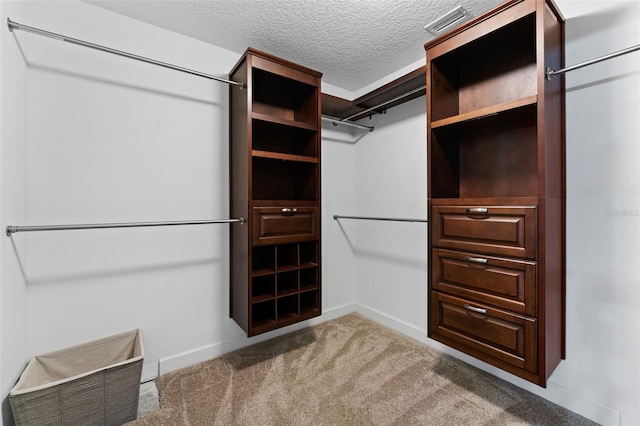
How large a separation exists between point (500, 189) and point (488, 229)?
1.35 ft

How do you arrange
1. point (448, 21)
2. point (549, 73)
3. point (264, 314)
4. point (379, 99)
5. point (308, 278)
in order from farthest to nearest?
point (379, 99) → point (308, 278) → point (264, 314) → point (448, 21) → point (549, 73)

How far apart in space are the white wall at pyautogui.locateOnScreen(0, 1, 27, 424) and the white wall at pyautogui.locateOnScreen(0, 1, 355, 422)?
0.01 m

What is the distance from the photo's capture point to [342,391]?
1.70 metres

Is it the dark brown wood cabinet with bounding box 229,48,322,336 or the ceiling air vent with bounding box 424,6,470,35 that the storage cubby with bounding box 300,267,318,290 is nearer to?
the dark brown wood cabinet with bounding box 229,48,322,336

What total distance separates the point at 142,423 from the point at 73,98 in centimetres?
185

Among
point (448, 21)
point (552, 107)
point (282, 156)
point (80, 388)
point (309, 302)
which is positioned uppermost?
point (448, 21)

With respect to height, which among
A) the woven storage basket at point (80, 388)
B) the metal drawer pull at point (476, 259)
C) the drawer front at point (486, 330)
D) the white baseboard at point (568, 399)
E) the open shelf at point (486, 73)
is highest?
the open shelf at point (486, 73)

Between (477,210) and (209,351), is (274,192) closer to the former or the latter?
(209,351)

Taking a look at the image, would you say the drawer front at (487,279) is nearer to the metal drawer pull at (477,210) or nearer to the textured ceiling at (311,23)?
the metal drawer pull at (477,210)

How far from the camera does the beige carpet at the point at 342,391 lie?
1483 millimetres

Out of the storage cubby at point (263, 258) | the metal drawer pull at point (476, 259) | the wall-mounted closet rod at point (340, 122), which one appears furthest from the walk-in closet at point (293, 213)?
the wall-mounted closet rod at point (340, 122)

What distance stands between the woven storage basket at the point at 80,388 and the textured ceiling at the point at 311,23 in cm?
202

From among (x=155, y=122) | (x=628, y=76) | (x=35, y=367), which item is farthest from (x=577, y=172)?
(x=35, y=367)

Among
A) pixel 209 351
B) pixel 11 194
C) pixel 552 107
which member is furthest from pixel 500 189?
pixel 11 194
